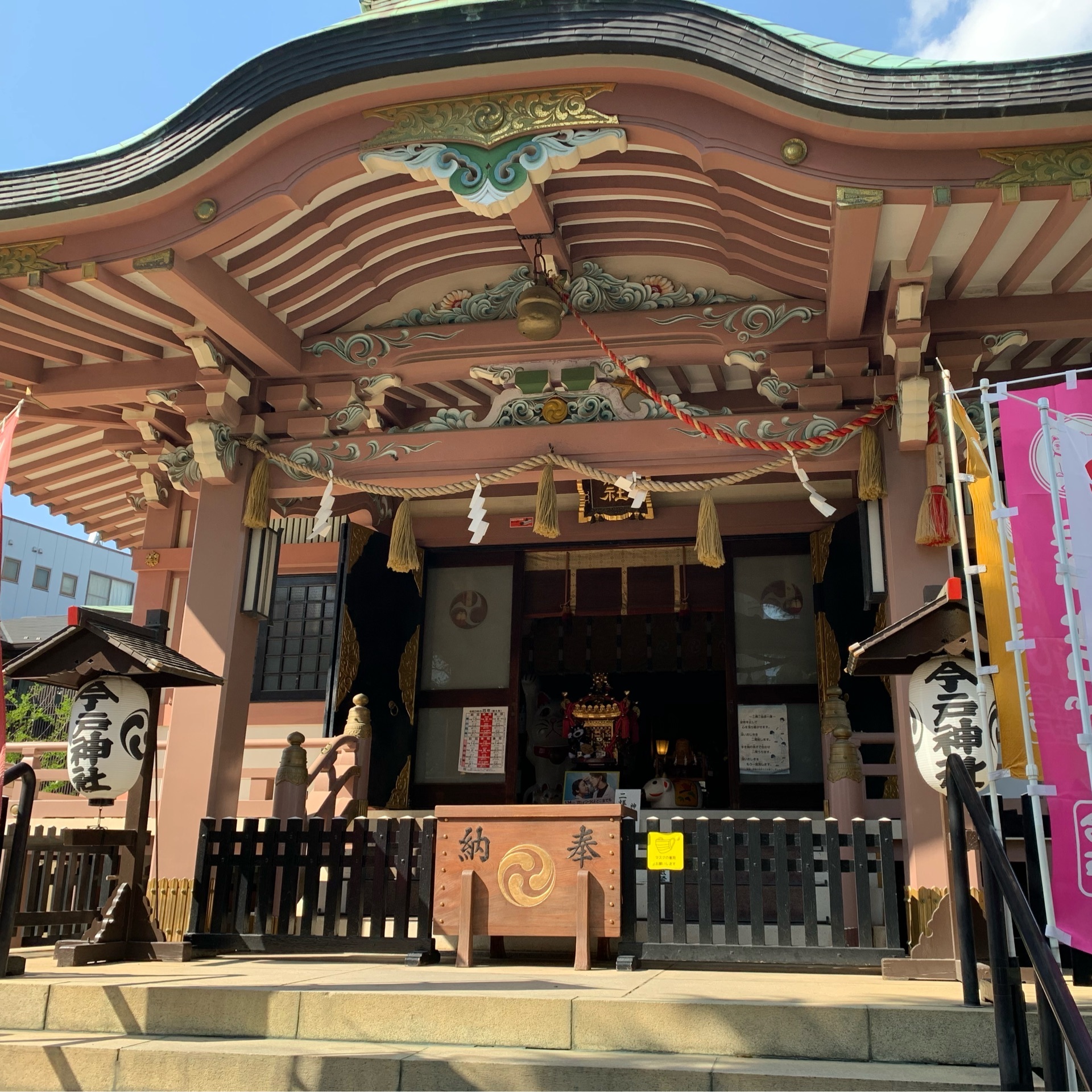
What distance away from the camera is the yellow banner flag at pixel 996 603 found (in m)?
4.00

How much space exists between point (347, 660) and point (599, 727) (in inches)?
200

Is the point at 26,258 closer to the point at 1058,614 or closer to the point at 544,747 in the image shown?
the point at 1058,614

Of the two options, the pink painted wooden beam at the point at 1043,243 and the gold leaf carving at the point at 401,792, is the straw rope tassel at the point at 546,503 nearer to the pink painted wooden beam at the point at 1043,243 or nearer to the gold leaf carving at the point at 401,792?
the pink painted wooden beam at the point at 1043,243

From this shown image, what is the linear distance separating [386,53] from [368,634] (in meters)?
5.77

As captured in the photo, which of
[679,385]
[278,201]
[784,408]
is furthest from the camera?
[679,385]

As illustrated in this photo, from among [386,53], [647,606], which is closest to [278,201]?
[386,53]

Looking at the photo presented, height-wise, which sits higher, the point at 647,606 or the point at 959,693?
the point at 647,606

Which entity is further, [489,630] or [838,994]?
[489,630]

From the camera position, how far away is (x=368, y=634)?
10.4 meters

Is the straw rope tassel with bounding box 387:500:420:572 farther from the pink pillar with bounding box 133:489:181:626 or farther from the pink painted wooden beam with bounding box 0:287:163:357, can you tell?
the pink pillar with bounding box 133:489:181:626

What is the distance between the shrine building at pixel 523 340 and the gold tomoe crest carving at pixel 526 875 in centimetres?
200

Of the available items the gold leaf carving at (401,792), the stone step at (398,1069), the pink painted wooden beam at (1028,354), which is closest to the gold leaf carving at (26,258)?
the stone step at (398,1069)

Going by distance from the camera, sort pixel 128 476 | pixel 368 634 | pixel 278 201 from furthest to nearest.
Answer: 1. pixel 128 476
2. pixel 368 634
3. pixel 278 201

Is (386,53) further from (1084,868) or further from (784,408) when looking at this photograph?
(1084,868)
